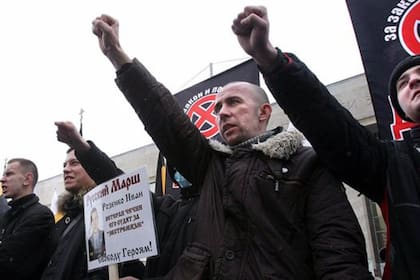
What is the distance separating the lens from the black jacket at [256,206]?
138 cm

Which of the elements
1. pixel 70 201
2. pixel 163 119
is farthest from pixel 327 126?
pixel 70 201

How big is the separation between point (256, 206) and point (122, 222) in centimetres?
67

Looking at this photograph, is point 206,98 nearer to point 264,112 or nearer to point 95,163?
point 95,163

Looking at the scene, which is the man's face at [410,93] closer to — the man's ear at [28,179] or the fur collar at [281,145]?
the fur collar at [281,145]

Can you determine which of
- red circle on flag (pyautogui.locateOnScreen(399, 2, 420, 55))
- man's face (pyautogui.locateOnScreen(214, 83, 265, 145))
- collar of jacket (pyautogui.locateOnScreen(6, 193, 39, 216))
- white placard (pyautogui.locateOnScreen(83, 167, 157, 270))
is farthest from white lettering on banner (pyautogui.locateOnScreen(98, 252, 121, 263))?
red circle on flag (pyautogui.locateOnScreen(399, 2, 420, 55))

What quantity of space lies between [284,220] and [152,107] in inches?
28.2

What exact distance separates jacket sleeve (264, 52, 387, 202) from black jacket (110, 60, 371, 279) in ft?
0.31

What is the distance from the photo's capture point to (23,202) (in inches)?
125

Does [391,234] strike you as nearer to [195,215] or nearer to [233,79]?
[195,215]

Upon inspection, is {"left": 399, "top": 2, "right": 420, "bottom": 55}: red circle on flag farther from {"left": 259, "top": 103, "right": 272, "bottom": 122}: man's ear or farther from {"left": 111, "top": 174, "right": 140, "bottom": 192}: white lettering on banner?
{"left": 111, "top": 174, "right": 140, "bottom": 192}: white lettering on banner

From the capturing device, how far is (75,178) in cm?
298

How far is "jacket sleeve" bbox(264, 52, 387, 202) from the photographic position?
151 cm

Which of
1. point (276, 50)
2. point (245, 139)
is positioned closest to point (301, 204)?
point (245, 139)

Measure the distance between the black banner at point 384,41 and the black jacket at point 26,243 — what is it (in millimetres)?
2301
